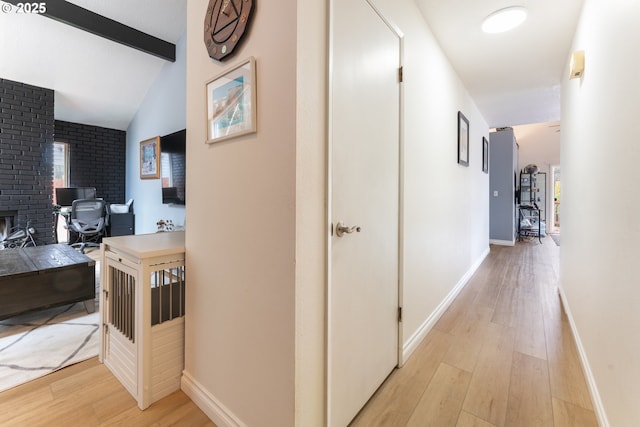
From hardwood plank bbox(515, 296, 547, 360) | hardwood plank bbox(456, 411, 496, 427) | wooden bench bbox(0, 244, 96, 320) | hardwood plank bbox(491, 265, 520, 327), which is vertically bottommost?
hardwood plank bbox(456, 411, 496, 427)

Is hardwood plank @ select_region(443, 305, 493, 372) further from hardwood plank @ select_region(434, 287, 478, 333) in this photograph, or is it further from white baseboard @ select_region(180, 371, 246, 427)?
white baseboard @ select_region(180, 371, 246, 427)

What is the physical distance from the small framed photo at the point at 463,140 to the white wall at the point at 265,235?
5.10 feet

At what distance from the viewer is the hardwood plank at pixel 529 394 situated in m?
1.29

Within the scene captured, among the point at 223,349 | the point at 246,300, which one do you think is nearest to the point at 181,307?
the point at 223,349

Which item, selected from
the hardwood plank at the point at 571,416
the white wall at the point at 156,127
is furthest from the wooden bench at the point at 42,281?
the hardwood plank at the point at 571,416

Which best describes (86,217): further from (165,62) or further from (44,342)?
(44,342)

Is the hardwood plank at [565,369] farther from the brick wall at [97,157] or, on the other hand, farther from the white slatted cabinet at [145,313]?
the brick wall at [97,157]

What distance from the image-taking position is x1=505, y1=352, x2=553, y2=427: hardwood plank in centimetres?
129

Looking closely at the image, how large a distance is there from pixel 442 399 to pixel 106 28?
16.8 ft

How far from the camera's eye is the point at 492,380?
1562 mm

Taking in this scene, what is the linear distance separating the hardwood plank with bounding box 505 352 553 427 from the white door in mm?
603

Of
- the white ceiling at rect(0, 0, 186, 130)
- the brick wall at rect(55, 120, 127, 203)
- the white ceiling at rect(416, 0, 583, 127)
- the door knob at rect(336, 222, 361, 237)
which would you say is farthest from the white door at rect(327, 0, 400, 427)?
the brick wall at rect(55, 120, 127, 203)

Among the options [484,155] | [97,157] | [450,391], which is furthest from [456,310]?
[97,157]

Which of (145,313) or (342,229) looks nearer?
(342,229)
